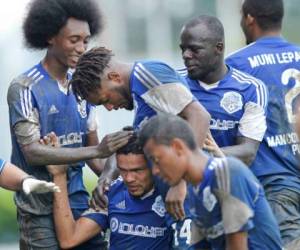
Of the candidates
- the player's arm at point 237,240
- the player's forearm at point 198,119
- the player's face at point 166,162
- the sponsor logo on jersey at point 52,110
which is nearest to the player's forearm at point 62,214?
the sponsor logo on jersey at point 52,110

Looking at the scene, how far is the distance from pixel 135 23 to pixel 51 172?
625 inches

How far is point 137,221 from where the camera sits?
9195mm

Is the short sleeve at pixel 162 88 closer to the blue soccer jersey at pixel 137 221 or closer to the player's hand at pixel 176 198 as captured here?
the player's hand at pixel 176 198

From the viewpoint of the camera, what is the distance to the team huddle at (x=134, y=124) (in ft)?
28.1

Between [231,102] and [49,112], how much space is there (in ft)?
3.75

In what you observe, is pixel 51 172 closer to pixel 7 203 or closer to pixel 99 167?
pixel 99 167

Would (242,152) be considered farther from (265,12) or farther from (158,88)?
(265,12)

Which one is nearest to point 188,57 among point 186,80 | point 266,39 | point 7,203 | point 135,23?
point 186,80

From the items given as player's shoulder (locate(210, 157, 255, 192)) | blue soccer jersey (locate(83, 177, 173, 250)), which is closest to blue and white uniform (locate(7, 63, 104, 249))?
blue soccer jersey (locate(83, 177, 173, 250))

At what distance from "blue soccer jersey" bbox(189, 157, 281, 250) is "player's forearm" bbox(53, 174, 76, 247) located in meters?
1.51

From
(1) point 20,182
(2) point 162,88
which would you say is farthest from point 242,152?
(1) point 20,182

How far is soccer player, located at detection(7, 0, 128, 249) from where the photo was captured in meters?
9.17

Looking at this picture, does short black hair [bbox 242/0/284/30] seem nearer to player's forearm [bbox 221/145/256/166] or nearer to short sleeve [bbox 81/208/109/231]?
player's forearm [bbox 221/145/256/166]

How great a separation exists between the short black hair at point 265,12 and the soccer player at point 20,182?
6.52ft
